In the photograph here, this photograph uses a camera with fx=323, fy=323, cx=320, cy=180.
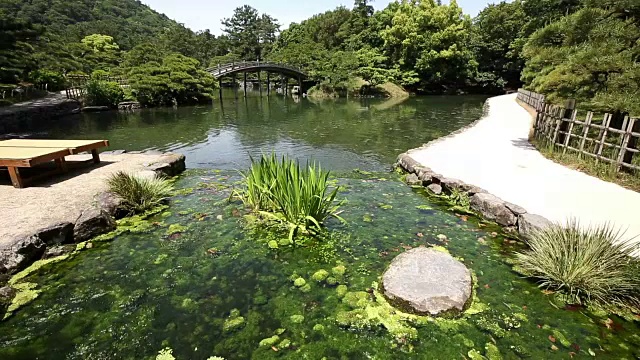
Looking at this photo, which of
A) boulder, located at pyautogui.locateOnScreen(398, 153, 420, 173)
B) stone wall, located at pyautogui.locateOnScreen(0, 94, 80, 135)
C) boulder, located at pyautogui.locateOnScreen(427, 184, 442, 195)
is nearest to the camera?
boulder, located at pyautogui.locateOnScreen(427, 184, 442, 195)

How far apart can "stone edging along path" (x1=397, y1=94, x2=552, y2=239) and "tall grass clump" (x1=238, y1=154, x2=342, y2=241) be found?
7.14 feet

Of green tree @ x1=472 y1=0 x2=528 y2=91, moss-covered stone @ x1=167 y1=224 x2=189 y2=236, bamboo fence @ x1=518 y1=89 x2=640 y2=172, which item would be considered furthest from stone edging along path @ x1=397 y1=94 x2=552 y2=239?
green tree @ x1=472 y1=0 x2=528 y2=91

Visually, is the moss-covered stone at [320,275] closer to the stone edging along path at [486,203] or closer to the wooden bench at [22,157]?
the stone edging along path at [486,203]

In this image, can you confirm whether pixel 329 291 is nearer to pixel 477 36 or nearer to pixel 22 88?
pixel 22 88

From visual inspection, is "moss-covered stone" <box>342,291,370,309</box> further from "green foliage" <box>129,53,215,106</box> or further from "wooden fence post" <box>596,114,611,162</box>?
"green foliage" <box>129,53,215,106</box>

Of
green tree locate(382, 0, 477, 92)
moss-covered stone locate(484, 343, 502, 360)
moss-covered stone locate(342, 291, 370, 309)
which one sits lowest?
moss-covered stone locate(342, 291, 370, 309)

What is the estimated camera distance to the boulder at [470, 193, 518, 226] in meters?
4.28

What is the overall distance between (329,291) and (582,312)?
2.18m

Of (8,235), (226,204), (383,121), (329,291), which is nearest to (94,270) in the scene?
(8,235)

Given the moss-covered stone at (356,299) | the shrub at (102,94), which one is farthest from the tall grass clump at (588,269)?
the shrub at (102,94)

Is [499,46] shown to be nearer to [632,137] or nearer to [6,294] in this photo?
[632,137]

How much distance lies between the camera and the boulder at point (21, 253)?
329 cm

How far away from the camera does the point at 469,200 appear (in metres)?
5.00

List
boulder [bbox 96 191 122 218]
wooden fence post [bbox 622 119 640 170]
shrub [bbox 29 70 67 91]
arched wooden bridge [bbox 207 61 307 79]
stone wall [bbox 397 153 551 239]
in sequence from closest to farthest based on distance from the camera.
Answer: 1. stone wall [bbox 397 153 551 239]
2. boulder [bbox 96 191 122 218]
3. wooden fence post [bbox 622 119 640 170]
4. shrub [bbox 29 70 67 91]
5. arched wooden bridge [bbox 207 61 307 79]
